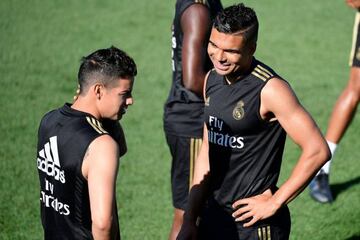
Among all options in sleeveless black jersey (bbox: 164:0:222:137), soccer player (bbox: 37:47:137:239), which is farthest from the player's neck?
sleeveless black jersey (bbox: 164:0:222:137)

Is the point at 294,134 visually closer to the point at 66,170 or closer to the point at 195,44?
the point at 66,170

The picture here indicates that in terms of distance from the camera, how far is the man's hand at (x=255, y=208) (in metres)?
4.27

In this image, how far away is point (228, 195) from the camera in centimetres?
456

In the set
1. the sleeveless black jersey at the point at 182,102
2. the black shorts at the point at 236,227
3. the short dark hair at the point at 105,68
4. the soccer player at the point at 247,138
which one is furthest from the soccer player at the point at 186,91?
the short dark hair at the point at 105,68

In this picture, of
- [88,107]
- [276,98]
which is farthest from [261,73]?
[88,107]

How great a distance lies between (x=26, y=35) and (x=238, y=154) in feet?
27.7

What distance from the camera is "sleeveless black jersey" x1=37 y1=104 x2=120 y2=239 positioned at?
12.5ft

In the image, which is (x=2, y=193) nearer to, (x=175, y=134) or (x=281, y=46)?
(x=175, y=134)

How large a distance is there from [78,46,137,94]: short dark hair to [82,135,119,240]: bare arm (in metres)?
0.39

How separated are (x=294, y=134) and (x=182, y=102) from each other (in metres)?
1.82

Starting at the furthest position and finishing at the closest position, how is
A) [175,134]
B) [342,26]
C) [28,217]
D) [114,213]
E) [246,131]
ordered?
1. [342,26]
2. [28,217]
3. [175,134]
4. [246,131]
5. [114,213]

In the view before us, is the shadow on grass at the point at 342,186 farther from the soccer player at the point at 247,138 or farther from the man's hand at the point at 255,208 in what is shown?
the man's hand at the point at 255,208

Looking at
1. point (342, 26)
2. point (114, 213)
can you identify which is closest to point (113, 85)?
point (114, 213)

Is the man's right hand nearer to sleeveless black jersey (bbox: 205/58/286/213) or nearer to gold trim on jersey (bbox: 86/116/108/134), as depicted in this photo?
sleeveless black jersey (bbox: 205/58/286/213)
